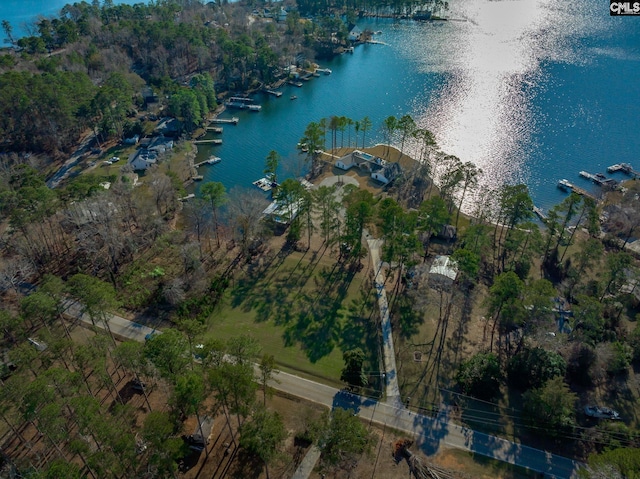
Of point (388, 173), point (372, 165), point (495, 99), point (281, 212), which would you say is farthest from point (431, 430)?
point (495, 99)

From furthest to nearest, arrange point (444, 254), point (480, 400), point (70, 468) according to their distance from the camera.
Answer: point (444, 254) → point (480, 400) → point (70, 468)

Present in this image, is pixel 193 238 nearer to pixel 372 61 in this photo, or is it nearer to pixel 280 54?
pixel 280 54

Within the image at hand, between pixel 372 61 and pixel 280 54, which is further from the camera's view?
pixel 372 61

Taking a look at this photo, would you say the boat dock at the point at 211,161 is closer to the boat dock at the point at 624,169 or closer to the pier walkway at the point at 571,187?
the pier walkway at the point at 571,187

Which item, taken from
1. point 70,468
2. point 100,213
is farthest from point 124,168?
point 70,468

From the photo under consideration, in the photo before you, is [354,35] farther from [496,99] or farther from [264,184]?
[264,184]

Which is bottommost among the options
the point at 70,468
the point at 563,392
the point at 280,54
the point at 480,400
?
the point at 480,400
